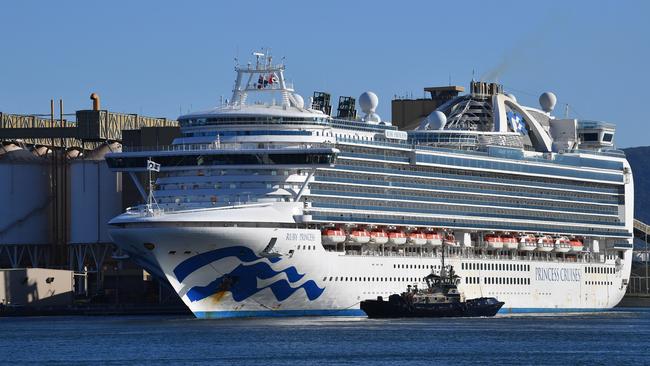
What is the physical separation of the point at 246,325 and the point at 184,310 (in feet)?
109

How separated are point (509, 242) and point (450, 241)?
681cm

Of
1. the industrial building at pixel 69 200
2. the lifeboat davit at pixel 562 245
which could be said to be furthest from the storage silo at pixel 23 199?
the lifeboat davit at pixel 562 245

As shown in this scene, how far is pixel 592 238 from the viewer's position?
445 ft

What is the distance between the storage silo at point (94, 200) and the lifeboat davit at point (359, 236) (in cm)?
4251

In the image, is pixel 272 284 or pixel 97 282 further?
pixel 97 282

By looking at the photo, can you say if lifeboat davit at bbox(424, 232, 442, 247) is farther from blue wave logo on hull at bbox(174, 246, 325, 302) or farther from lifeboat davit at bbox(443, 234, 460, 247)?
blue wave logo on hull at bbox(174, 246, 325, 302)

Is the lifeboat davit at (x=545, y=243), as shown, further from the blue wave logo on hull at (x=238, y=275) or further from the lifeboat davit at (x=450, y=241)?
the blue wave logo on hull at (x=238, y=275)

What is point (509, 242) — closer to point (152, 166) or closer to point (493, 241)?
point (493, 241)

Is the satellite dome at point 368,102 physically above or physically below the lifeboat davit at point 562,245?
above

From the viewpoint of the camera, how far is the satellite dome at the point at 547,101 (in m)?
143

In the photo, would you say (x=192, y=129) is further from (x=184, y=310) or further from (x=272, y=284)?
(x=184, y=310)

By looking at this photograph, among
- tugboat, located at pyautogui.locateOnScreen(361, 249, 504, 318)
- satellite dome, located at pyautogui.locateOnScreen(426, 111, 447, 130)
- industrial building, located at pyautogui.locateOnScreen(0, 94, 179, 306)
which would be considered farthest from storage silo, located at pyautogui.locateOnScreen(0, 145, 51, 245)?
tugboat, located at pyautogui.locateOnScreen(361, 249, 504, 318)

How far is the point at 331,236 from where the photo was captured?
109 metres

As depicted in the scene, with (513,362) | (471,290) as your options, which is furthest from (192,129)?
(513,362)
